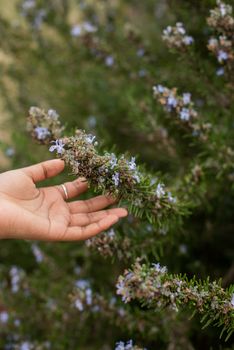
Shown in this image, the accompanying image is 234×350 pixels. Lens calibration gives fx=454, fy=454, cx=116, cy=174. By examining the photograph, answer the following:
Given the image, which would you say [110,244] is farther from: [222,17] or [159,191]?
[222,17]

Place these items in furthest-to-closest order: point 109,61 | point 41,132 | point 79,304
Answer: point 109,61 < point 79,304 < point 41,132

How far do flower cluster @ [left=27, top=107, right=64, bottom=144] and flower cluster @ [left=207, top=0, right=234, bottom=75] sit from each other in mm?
694

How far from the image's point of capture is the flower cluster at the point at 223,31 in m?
1.79

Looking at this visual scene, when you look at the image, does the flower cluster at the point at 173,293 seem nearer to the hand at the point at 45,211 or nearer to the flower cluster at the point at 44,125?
the hand at the point at 45,211

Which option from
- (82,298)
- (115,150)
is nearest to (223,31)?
(115,150)

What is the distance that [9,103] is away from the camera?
3.23m

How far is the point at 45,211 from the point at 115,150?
1.59 feet

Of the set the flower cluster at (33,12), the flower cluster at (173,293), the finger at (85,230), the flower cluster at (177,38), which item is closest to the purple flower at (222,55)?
the flower cluster at (177,38)

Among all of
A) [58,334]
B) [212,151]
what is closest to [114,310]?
[58,334]

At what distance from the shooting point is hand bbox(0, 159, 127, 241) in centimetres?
146

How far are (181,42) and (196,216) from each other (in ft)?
3.58

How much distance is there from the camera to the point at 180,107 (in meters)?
1.83

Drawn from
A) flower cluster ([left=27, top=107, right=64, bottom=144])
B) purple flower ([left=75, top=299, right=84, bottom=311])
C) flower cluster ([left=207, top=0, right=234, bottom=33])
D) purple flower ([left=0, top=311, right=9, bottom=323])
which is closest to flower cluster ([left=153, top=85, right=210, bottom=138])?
flower cluster ([left=207, top=0, right=234, bottom=33])

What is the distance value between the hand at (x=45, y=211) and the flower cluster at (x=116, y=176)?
98 mm
